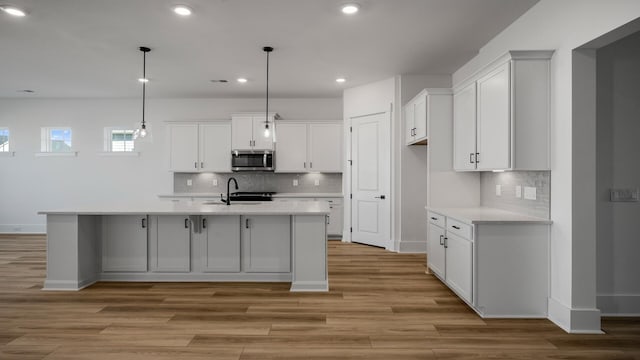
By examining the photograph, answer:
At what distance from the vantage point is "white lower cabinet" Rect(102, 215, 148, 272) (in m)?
4.19

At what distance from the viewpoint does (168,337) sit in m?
2.74

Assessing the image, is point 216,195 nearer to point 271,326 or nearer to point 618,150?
point 271,326

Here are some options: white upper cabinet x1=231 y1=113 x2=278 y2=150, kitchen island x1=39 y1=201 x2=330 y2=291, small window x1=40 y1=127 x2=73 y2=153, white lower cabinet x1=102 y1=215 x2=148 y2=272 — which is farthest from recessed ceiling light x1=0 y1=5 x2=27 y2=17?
small window x1=40 y1=127 x2=73 y2=153

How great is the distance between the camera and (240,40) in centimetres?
432

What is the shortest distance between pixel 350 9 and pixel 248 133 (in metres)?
3.98

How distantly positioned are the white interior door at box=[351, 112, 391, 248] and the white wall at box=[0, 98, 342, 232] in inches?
87.3

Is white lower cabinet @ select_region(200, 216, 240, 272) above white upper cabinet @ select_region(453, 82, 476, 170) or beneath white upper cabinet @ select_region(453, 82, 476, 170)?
beneath

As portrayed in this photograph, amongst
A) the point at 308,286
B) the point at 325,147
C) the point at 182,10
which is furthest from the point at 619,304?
the point at 325,147

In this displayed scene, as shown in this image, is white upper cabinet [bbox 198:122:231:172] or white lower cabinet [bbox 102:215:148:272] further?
white upper cabinet [bbox 198:122:231:172]

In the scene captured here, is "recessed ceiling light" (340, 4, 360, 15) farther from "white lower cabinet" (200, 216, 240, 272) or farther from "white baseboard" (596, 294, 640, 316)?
"white baseboard" (596, 294, 640, 316)

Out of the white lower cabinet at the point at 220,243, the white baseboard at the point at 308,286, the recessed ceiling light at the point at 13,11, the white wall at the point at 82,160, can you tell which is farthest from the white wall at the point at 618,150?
the white wall at the point at 82,160

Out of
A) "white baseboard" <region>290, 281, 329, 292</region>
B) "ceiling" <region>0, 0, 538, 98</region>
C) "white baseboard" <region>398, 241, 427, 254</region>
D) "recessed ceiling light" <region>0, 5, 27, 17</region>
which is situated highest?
"ceiling" <region>0, 0, 538, 98</region>

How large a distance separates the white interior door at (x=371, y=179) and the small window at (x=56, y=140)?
237 inches

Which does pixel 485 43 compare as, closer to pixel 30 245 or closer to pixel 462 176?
pixel 462 176
